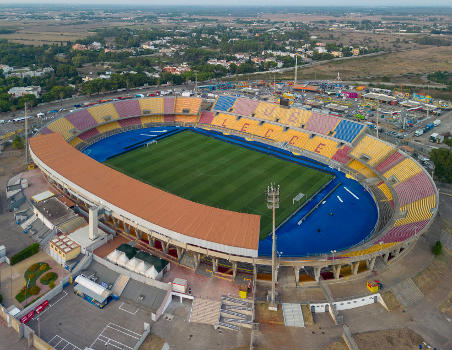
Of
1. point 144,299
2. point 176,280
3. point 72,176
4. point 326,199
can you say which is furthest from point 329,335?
point 72,176

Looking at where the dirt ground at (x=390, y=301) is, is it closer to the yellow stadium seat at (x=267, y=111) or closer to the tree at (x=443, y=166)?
the tree at (x=443, y=166)

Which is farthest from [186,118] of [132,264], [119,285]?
[119,285]

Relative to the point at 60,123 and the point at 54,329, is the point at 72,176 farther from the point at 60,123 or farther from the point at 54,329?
the point at 60,123

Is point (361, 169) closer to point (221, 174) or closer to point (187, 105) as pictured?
point (221, 174)

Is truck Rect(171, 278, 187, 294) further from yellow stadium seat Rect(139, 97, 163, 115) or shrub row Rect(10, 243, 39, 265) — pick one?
yellow stadium seat Rect(139, 97, 163, 115)

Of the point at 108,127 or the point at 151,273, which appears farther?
the point at 108,127

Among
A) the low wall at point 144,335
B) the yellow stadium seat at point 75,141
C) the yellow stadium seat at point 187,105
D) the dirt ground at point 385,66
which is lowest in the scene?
the low wall at point 144,335

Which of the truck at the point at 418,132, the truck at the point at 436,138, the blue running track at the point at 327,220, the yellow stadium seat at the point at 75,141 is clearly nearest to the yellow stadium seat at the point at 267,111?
the blue running track at the point at 327,220
